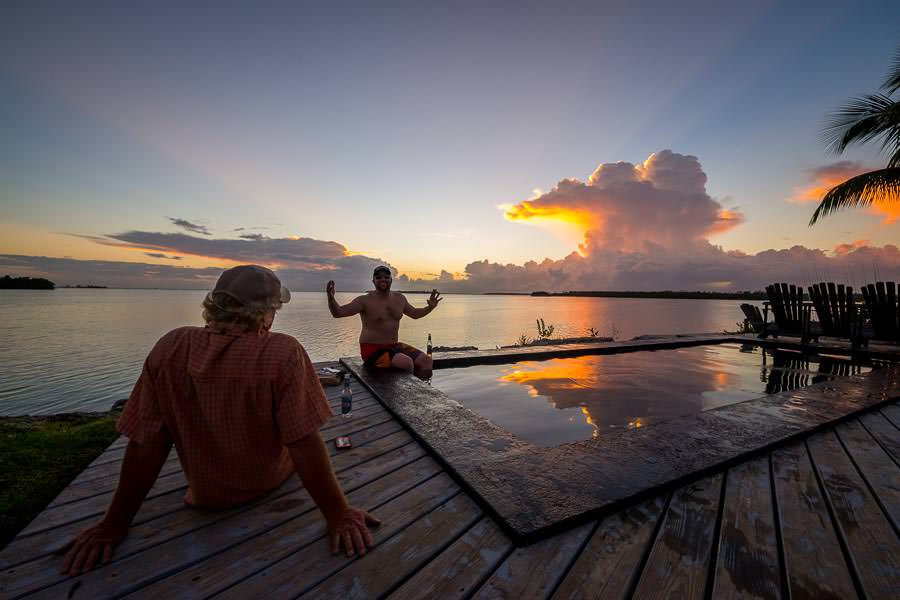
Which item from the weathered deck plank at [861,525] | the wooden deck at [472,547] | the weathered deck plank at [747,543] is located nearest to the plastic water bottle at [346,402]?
the wooden deck at [472,547]

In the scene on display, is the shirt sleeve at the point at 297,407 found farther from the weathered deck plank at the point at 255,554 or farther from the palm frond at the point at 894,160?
the palm frond at the point at 894,160

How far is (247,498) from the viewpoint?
6.38 feet

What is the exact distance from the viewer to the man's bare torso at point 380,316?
5301 millimetres

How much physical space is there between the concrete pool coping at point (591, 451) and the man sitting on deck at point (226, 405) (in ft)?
2.82

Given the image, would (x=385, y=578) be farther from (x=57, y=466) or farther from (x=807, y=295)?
(x=807, y=295)

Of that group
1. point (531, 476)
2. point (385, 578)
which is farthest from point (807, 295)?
point (385, 578)

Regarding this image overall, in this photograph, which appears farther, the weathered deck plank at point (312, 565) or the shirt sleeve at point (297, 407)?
the shirt sleeve at point (297, 407)

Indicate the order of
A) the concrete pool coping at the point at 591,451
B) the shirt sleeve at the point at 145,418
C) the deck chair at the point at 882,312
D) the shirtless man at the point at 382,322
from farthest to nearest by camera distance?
the deck chair at the point at 882,312 → the shirtless man at the point at 382,322 → the concrete pool coping at the point at 591,451 → the shirt sleeve at the point at 145,418

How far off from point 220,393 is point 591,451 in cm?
236

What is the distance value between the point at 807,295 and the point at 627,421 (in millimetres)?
7730

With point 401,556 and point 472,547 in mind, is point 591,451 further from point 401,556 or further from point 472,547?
point 401,556

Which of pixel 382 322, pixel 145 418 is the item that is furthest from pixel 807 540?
pixel 382 322

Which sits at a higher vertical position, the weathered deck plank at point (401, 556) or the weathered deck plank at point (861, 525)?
the weathered deck plank at point (861, 525)

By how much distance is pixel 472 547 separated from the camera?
1.63 metres
